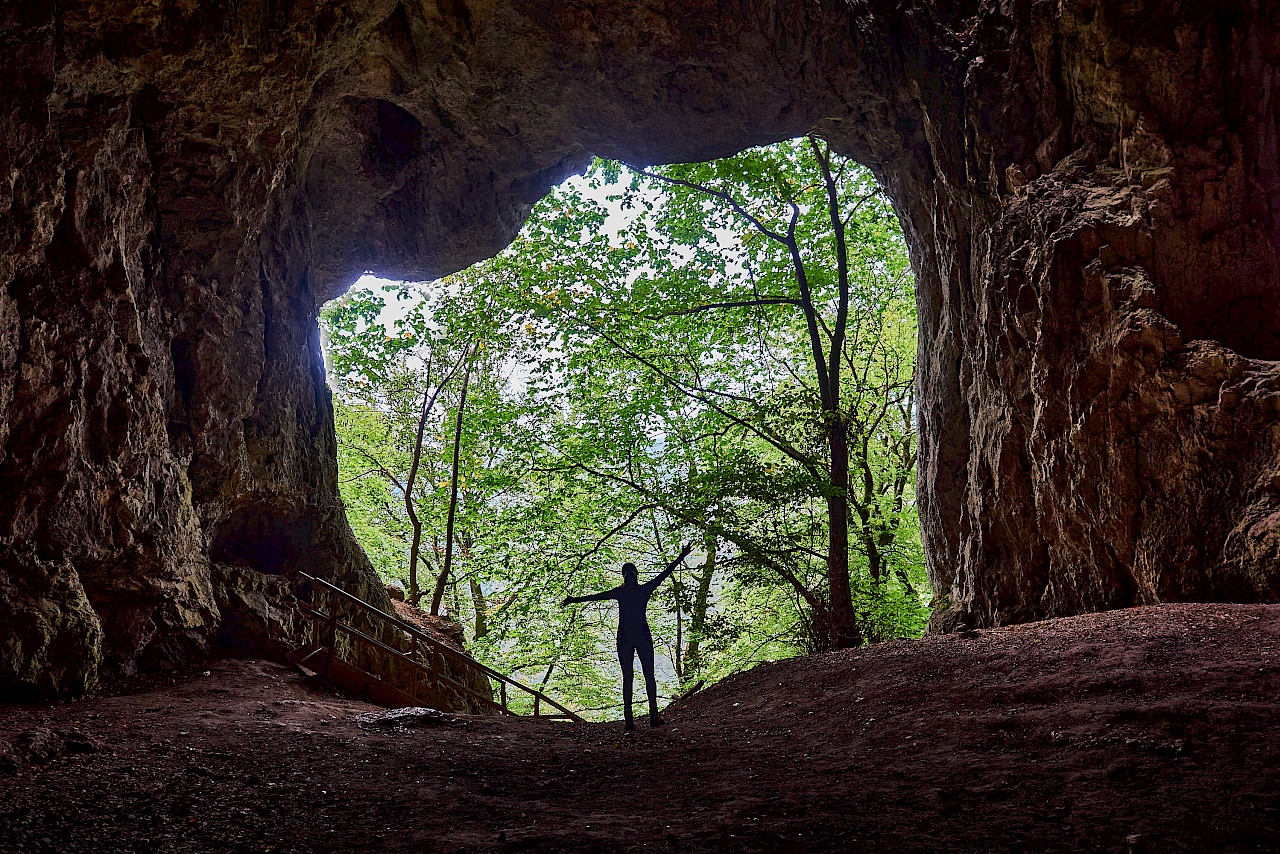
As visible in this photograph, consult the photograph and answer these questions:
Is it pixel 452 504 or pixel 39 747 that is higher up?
pixel 452 504

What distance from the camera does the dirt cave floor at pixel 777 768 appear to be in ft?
9.89

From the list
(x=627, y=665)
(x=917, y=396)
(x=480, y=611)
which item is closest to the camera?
(x=627, y=665)

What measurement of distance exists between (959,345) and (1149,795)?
777 centimetres

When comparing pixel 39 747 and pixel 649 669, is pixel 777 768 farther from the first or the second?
pixel 39 747

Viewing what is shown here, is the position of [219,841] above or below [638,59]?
below

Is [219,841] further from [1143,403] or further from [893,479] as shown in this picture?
[893,479]

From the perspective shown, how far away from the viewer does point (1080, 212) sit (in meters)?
7.61

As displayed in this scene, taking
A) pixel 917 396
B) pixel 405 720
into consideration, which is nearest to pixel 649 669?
pixel 405 720

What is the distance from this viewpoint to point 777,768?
4465mm

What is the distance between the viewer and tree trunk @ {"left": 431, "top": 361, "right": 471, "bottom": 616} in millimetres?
16312

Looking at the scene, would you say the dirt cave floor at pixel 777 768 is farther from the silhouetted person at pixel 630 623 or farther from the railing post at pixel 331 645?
the railing post at pixel 331 645

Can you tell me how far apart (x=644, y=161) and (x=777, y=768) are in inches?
405

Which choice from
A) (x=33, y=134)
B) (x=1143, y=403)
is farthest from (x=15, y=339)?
(x=1143, y=403)

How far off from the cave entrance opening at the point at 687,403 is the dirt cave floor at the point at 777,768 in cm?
545
